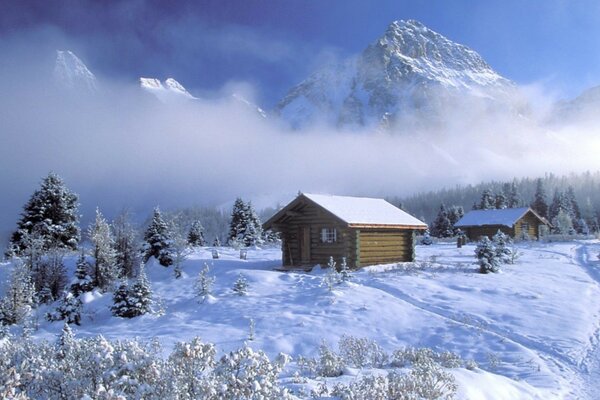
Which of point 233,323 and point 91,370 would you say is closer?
point 91,370

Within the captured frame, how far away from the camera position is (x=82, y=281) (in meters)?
21.2

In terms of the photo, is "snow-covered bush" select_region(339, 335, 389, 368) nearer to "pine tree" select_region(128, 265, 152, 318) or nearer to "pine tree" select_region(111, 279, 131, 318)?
"pine tree" select_region(128, 265, 152, 318)

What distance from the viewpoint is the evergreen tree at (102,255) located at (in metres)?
22.4

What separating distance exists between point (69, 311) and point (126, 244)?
1007 centimetres

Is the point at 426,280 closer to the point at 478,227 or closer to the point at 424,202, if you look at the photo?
the point at 478,227

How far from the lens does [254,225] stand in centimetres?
5328

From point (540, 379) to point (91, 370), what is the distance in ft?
A: 27.8

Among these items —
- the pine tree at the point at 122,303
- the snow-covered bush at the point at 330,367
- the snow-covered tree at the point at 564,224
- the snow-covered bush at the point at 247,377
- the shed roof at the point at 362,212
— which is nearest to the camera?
the snow-covered bush at the point at 247,377

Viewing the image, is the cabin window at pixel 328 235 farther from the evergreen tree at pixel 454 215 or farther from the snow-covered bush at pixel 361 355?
the evergreen tree at pixel 454 215

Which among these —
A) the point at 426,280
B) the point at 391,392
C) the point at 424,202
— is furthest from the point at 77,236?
the point at 424,202

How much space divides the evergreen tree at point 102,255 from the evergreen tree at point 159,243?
460 cm

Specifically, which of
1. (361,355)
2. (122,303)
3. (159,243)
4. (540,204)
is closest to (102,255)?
(159,243)

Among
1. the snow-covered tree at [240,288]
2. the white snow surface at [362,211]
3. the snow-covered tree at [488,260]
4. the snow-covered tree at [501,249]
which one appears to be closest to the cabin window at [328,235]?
the white snow surface at [362,211]

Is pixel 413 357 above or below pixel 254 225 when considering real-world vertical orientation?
below
